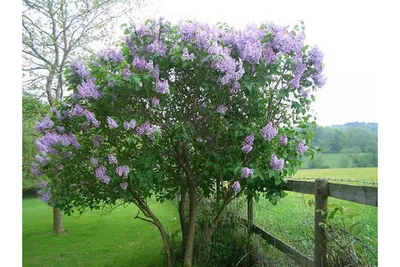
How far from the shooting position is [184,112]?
202 cm

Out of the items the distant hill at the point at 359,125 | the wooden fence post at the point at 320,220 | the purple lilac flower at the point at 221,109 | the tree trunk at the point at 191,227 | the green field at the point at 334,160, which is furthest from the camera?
the distant hill at the point at 359,125

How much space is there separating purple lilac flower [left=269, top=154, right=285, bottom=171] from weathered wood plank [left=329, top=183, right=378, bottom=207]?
294 millimetres

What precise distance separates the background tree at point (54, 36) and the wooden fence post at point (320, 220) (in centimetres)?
301

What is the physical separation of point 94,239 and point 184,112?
7.78ft

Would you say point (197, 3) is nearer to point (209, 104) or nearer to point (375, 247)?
point (209, 104)

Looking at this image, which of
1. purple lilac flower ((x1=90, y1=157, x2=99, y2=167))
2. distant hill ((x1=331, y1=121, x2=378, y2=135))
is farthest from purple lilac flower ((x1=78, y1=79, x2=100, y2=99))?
distant hill ((x1=331, y1=121, x2=378, y2=135))

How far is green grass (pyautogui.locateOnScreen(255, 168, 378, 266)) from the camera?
1655mm

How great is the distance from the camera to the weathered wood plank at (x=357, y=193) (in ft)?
4.34

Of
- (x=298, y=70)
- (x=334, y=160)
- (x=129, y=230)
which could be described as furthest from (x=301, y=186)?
(x=129, y=230)

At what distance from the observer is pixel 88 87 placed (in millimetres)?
1744

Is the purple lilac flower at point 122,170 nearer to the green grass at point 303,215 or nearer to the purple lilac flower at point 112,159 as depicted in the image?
the purple lilac flower at point 112,159

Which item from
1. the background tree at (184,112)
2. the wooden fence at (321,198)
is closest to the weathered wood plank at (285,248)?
the wooden fence at (321,198)
